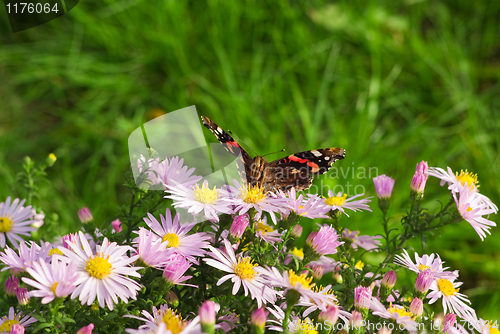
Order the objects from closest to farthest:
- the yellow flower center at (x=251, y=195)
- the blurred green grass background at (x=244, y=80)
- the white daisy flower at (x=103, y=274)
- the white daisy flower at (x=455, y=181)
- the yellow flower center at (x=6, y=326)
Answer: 1. the white daisy flower at (x=103, y=274)
2. the yellow flower center at (x=6, y=326)
3. the yellow flower center at (x=251, y=195)
4. the white daisy flower at (x=455, y=181)
5. the blurred green grass background at (x=244, y=80)

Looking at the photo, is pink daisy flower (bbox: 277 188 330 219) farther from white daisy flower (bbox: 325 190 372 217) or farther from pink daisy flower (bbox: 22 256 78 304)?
pink daisy flower (bbox: 22 256 78 304)

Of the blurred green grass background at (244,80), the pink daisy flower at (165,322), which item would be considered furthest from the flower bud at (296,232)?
the blurred green grass background at (244,80)

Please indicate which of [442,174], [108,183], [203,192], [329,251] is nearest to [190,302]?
[203,192]

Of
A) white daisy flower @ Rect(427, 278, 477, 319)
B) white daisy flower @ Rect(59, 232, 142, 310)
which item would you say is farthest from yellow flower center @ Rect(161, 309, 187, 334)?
white daisy flower @ Rect(427, 278, 477, 319)

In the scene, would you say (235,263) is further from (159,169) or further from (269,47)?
(269,47)

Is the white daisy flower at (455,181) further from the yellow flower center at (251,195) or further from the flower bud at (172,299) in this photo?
the flower bud at (172,299)

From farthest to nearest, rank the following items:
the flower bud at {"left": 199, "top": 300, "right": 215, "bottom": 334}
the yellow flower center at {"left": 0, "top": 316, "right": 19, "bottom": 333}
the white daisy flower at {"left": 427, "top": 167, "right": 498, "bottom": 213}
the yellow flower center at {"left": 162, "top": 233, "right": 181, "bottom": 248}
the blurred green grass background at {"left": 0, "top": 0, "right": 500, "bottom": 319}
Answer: the blurred green grass background at {"left": 0, "top": 0, "right": 500, "bottom": 319}
the white daisy flower at {"left": 427, "top": 167, "right": 498, "bottom": 213}
the yellow flower center at {"left": 162, "top": 233, "right": 181, "bottom": 248}
the yellow flower center at {"left": 0, "top": 316, "right": 19, "bottom": 333}
the flower bud at {"left": 199, "top": 300, "right": 215, "bottom": 334}
